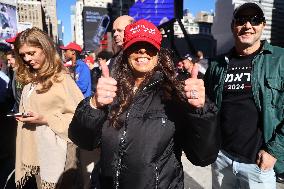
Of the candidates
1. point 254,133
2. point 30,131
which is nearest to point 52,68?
point 30,131

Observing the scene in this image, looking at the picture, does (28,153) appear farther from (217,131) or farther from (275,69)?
(275,69)

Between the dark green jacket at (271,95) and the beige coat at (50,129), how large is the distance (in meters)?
1.78

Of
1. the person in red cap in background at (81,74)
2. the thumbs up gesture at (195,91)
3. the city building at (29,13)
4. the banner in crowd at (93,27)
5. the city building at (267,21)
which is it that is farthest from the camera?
the city building at (29,13)

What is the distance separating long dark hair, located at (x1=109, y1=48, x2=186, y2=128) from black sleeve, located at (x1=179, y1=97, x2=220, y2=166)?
16cm

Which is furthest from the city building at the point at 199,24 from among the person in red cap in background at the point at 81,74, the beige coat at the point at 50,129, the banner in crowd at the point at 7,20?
the beige coat at the point at 50,129

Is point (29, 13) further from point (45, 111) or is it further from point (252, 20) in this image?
point (252, 20)

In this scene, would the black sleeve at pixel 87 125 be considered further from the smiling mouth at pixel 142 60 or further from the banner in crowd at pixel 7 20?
the banner in crowd at pixel 7 20

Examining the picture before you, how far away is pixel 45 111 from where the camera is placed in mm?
2789

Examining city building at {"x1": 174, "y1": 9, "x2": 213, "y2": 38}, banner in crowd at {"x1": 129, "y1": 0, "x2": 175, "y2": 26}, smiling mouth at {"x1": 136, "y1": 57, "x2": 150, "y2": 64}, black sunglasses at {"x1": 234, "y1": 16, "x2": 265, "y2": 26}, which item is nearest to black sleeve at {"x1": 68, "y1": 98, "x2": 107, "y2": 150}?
smiling mouth at {"x1": 136, "y1": 57, "x2": 150, "y2": 64}

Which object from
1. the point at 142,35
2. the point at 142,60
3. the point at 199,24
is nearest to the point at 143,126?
the point at 142,60

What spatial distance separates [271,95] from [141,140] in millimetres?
1261

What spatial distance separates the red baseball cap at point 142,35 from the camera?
1.89 meters

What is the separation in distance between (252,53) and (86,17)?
61.6 metres

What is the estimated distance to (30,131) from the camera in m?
2.92
